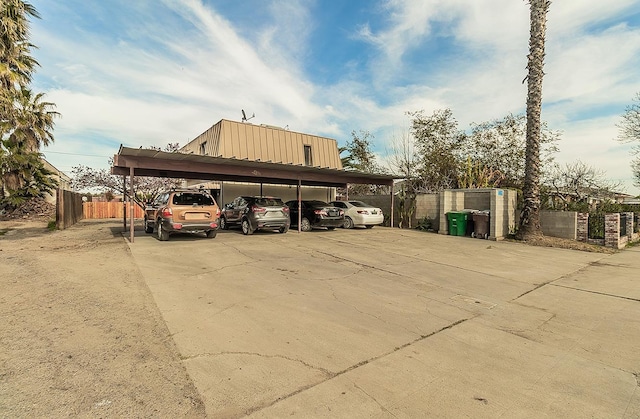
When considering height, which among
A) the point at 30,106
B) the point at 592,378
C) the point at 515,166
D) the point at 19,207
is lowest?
the point at 592,378

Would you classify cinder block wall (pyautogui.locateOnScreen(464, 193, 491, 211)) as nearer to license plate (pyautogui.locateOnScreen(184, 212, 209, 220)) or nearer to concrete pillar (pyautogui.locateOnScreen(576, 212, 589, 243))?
concrete pillar (pyautogui.locateOnScreen(576, 212, 589, 243))

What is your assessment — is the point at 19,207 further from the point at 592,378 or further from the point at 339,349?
the point at 592,378

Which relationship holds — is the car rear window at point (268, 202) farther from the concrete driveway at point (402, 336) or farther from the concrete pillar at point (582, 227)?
the concrete pillar at point (582, 227)

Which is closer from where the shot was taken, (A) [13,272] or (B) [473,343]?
(B) [473,343]

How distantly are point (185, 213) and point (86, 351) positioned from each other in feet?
25.0

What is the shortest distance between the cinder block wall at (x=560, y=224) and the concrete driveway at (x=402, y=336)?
4467 millimetres

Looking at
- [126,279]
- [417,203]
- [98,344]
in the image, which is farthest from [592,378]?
[417,203]

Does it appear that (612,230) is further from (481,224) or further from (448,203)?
(448,203)

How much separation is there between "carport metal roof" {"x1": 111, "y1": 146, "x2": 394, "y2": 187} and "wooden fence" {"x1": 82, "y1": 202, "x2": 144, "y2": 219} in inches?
492

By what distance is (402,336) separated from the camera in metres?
3.68

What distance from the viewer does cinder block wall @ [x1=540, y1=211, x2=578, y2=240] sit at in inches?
461

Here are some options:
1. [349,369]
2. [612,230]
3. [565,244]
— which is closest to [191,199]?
[349,369]

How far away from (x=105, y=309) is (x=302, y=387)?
324 cm

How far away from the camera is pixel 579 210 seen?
12.3m
